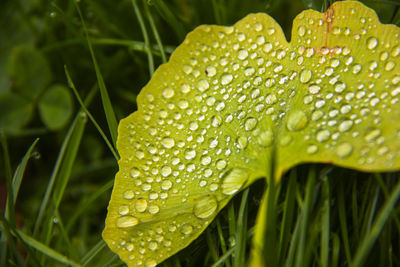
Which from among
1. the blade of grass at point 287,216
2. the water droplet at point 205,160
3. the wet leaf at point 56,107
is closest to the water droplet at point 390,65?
the blade of grass at point 287,216

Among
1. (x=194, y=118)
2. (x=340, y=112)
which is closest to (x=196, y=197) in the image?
(x=194, y=118)

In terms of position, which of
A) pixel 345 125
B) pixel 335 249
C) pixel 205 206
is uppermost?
pixel 345 125

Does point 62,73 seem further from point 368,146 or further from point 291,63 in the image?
point 368,146

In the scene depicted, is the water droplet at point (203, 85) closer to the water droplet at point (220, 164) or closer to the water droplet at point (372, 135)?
the water droplet at point (220, 164)

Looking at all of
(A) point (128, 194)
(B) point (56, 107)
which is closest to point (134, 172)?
(A) point (128, 194)

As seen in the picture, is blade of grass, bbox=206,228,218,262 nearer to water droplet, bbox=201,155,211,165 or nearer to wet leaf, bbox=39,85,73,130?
water droplet, bbox=201,155,211,165

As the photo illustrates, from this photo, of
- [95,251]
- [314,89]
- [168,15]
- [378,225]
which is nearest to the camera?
[378,225]

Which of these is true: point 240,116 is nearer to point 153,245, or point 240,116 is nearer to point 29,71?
point 153,245
